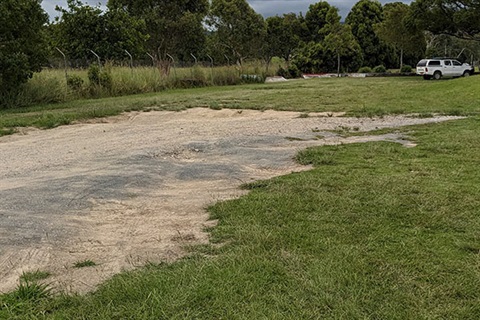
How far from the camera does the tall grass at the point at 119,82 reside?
575 inches

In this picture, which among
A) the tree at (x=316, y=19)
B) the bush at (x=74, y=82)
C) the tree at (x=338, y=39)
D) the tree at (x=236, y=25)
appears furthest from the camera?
the tree at (x=316, y=19)

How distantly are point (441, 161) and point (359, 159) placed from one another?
969 millimetres

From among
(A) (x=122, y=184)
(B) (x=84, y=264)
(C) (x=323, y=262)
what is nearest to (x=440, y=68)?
(A) (x=122, y=184)

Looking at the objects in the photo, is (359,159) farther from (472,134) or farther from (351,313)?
(351,313)

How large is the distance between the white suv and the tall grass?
10285 mm

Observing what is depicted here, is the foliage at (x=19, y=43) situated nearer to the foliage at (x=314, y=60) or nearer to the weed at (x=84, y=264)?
the weed at (x=84, y=264)

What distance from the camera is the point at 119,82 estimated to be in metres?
18.8

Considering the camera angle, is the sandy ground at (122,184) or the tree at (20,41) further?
the tree at (20,41)

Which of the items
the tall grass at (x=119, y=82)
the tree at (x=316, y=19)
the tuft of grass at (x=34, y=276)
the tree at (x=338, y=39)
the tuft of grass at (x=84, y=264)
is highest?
the tree at (x=316, y=19)

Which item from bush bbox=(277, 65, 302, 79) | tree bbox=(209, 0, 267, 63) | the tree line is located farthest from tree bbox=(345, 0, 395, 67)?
tree bbox=(209, 0, 267, 63)

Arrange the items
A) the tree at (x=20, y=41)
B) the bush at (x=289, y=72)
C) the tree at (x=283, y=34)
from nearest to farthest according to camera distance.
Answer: the tree at (x=20, y=41)
the bush at (x=289, y=72)
the tree at (x=283, y=34)

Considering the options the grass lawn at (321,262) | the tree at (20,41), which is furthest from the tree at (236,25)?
the grass lawn at (321,262)

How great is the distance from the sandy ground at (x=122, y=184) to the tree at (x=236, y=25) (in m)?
26.2

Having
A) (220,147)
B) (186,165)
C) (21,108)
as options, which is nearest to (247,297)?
(186,165)
